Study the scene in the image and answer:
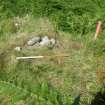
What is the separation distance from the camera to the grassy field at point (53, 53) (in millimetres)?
4461

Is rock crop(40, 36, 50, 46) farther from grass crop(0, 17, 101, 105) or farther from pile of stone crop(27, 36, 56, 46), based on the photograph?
grass crop(0, 17, 101, 105)

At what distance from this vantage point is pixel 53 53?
5.21 meters

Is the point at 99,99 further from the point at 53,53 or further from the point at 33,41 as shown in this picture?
the point at 33,41

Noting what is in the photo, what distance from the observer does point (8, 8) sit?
6289 millimetres

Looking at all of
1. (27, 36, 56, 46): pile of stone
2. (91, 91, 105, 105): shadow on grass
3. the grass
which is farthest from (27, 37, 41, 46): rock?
(91, 91, 105, 105): shadow on grass

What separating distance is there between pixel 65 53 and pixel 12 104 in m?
1.24

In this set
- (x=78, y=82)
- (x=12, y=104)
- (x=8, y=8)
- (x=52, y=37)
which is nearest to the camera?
(x=12, y=104)

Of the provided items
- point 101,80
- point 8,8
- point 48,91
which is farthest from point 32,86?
point 8,8

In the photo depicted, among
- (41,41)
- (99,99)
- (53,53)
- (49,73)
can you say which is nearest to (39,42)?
(41,41)

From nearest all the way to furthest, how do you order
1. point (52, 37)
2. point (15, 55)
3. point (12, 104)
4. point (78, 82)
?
point (12, 104) → point (78, 82) → point (15, 55) → point (52, 37)

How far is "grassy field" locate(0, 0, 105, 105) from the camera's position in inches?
176

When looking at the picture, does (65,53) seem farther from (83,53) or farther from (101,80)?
(101,80)

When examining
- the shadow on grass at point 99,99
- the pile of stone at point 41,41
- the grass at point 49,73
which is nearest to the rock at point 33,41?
the pile of stone at point 41,41

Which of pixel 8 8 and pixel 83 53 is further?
pixel 8 8
